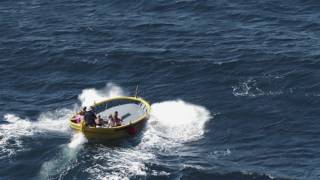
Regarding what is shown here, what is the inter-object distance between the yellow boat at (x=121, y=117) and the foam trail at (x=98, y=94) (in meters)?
3.94

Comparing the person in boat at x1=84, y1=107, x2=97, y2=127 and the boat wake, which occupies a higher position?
the person in boat at x1=84, y1=107, x2=97, y2=127

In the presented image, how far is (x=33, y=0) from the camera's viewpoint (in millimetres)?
135375

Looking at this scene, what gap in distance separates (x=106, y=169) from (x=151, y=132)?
11.0 metres

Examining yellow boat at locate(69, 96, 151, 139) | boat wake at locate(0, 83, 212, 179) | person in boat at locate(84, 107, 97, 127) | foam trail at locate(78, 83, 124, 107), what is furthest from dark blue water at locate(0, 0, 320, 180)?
person in boat at locate(84, 107, 97, 127)

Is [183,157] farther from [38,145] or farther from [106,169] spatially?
[38,145]

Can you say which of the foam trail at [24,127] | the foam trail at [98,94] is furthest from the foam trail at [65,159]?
the foam trail at [24,127]

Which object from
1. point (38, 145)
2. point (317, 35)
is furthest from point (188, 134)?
point (317, 35)

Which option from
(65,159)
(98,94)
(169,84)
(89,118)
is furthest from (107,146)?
(169,84)

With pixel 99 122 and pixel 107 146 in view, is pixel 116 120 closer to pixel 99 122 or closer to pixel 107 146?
pixel 99 122

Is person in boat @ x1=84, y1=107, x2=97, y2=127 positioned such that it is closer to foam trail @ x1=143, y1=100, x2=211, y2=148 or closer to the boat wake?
the boat wake

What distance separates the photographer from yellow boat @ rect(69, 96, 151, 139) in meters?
80.8

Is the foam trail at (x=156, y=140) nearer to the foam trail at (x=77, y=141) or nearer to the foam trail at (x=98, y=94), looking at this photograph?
the foam trail at (x=77, y=141)

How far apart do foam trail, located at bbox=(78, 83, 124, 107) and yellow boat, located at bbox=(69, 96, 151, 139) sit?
155 inches

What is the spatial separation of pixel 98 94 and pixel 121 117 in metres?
9.07
